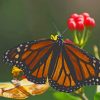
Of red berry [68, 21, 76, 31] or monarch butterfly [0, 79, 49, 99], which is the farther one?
red berry [68, 21, 76, 31]

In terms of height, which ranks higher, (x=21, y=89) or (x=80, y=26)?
(x=80, y=26)

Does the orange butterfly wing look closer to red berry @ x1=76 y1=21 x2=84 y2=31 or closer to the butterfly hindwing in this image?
the butterfly hindwing

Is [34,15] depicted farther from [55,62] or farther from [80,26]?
[55,62]

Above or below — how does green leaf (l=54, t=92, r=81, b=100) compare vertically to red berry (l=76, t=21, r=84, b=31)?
below

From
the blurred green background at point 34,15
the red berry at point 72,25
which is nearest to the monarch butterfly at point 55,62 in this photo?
the red berry at point 72,25

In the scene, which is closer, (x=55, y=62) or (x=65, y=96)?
(x=65, y=96)

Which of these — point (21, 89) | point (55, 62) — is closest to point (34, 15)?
point (55, 62)

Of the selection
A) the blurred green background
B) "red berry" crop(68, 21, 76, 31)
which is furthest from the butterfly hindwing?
the blurred green background
